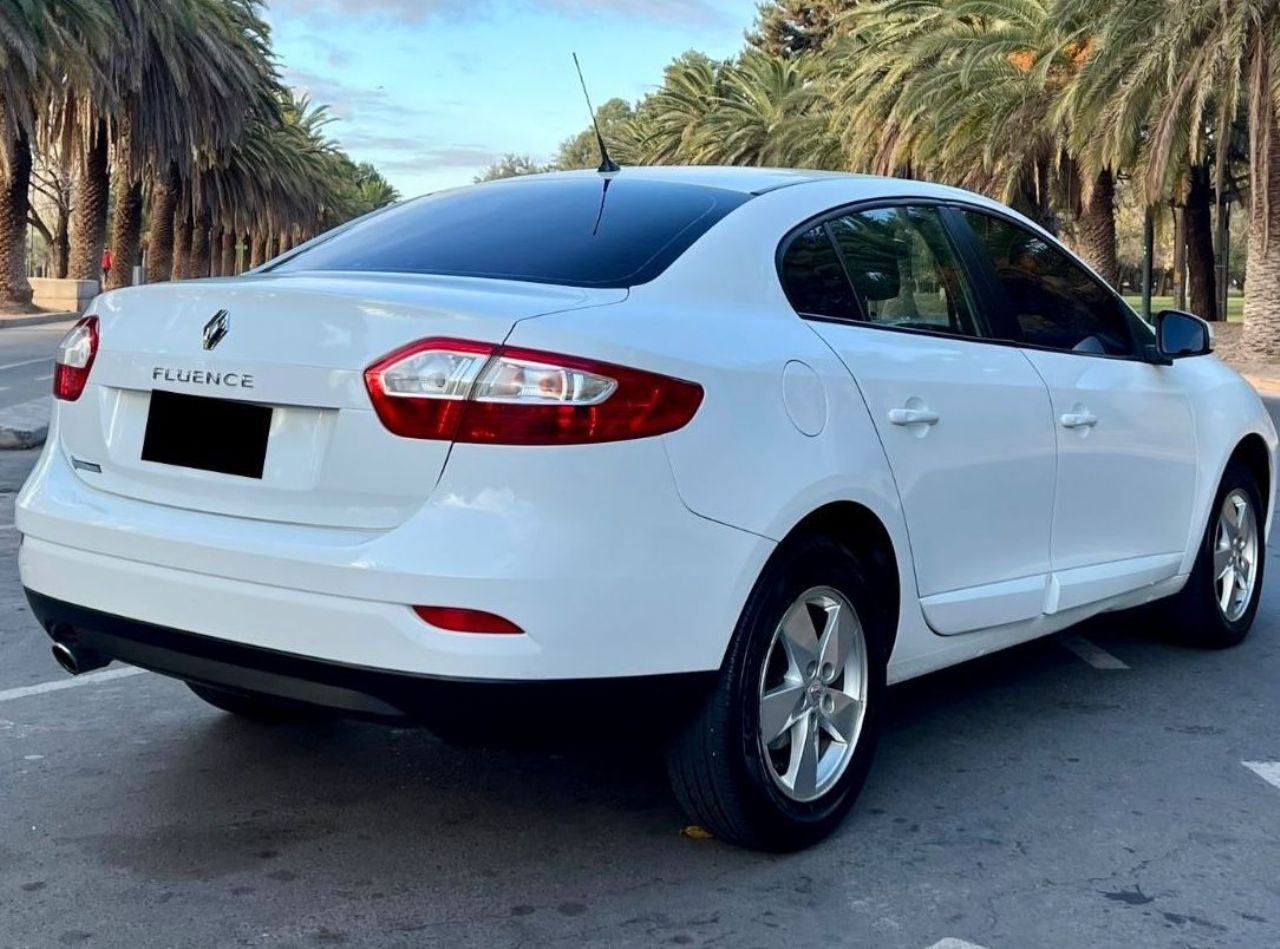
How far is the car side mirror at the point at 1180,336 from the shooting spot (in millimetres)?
5312

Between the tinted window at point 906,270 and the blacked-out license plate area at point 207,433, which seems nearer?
the blacked-out license plate area at point 207,433

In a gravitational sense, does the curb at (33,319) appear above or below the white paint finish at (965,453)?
above

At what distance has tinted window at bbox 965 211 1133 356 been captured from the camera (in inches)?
188

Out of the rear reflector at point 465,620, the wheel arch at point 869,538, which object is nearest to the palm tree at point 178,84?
the wheel arch at point 869,538

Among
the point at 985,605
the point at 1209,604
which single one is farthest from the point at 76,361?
the point at 1209,604

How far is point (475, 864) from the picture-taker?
365cm

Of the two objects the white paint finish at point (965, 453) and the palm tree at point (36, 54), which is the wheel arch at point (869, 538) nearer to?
the white paint finish at point (965, 453)

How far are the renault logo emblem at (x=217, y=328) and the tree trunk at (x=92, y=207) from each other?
120ft

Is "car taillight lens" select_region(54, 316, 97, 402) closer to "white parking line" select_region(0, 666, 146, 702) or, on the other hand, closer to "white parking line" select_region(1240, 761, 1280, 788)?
"white parking line" select_region(0, 666, 146, 702)

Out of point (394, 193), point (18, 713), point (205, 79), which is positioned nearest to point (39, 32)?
point (205, 79)

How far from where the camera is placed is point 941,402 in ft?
13.5

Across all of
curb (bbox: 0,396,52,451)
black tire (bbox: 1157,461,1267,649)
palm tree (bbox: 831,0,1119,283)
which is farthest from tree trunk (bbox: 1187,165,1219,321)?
black tire (bbox: 1157,461,1267,649)

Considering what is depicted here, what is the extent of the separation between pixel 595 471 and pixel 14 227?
35.2m

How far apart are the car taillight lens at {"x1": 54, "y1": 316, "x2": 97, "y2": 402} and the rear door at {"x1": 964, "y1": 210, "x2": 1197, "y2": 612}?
2.57 metres
